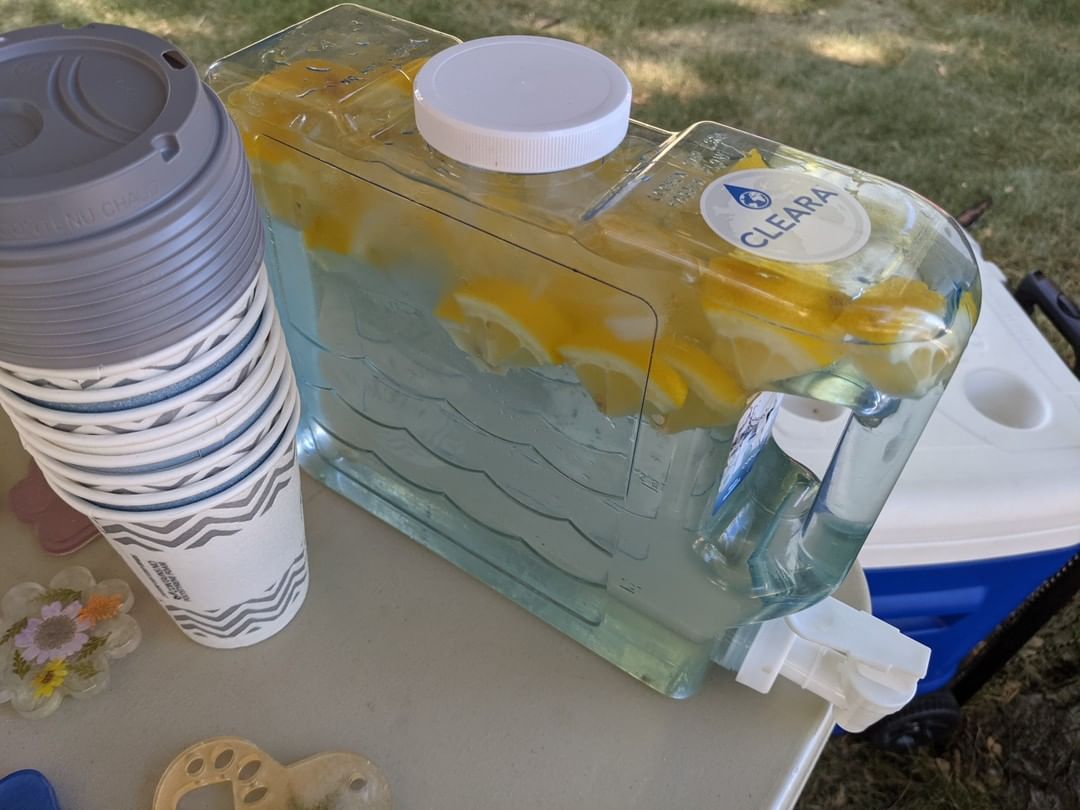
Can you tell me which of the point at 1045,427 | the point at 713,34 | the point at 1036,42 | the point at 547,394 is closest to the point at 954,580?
the point at 1045,427

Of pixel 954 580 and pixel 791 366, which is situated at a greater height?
pixel 791 366

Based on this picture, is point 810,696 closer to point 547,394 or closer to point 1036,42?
point 547,394

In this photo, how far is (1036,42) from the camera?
1.66 m

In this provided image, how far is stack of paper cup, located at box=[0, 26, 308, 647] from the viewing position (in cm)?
25

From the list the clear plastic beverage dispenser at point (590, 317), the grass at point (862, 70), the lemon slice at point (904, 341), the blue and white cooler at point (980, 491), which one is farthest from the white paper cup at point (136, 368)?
the grass at point (862, 70)

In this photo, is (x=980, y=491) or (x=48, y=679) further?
(x=980, y=491)

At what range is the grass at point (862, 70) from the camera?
1.38 meters

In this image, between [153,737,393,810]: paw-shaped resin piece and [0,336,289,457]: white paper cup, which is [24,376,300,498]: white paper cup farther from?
[153,737,393,810]: paw-shaped resin piece

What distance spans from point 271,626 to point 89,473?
130 millimetres

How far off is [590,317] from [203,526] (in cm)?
17

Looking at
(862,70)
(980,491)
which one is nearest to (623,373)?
(980,491)

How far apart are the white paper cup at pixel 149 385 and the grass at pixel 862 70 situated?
1.24 metres

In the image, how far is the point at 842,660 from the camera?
39 centimetres

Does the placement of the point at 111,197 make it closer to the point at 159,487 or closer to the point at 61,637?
the point at 159,487
